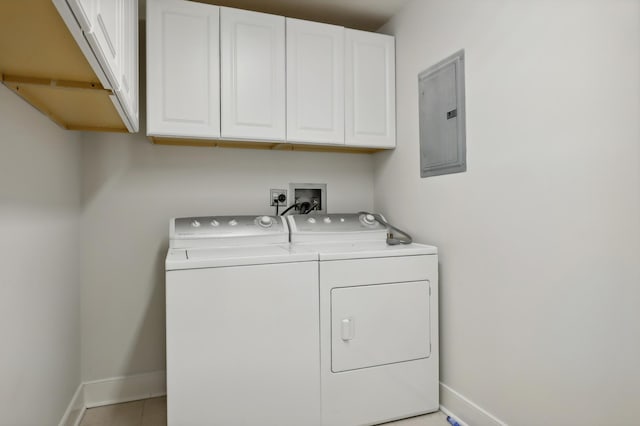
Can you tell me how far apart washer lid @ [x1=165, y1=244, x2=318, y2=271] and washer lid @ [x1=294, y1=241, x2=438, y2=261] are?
10 centimetres

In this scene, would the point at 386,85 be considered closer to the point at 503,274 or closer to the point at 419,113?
the point at 419,113

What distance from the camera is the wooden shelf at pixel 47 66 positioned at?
783 mm

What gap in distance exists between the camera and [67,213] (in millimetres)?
1877

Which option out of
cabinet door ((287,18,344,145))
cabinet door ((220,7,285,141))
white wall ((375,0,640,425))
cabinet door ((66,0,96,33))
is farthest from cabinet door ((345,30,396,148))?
cabinet door ((66,0,96,33))

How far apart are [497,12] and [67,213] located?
7.61 ft

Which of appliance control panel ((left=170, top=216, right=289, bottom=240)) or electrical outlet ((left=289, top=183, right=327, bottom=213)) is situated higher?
electrical outlet ((left=289, top=183, right=327, bottom=213))

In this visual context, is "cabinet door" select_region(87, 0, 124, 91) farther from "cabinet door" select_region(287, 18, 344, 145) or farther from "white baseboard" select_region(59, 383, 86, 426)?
"white baseboard" select_region(59, 383, 86, 426)

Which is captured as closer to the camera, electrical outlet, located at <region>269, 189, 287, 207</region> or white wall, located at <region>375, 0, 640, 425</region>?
white wall, located at <region>375, 0, 640, 425</region>

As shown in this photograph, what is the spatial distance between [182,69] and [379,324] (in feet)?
5.64

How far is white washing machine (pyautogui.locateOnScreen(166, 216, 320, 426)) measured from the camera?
1.54 metres

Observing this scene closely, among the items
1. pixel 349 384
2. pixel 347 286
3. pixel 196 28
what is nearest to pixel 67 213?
pixel 196 28

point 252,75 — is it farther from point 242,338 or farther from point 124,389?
point 124,389

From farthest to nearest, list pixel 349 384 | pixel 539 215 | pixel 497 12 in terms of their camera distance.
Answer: pixel 349 384
pixel 497 12
pixel 539 215

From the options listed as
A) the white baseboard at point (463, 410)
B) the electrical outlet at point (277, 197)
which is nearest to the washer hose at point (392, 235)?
the electrical outlet at point (277, 197)
